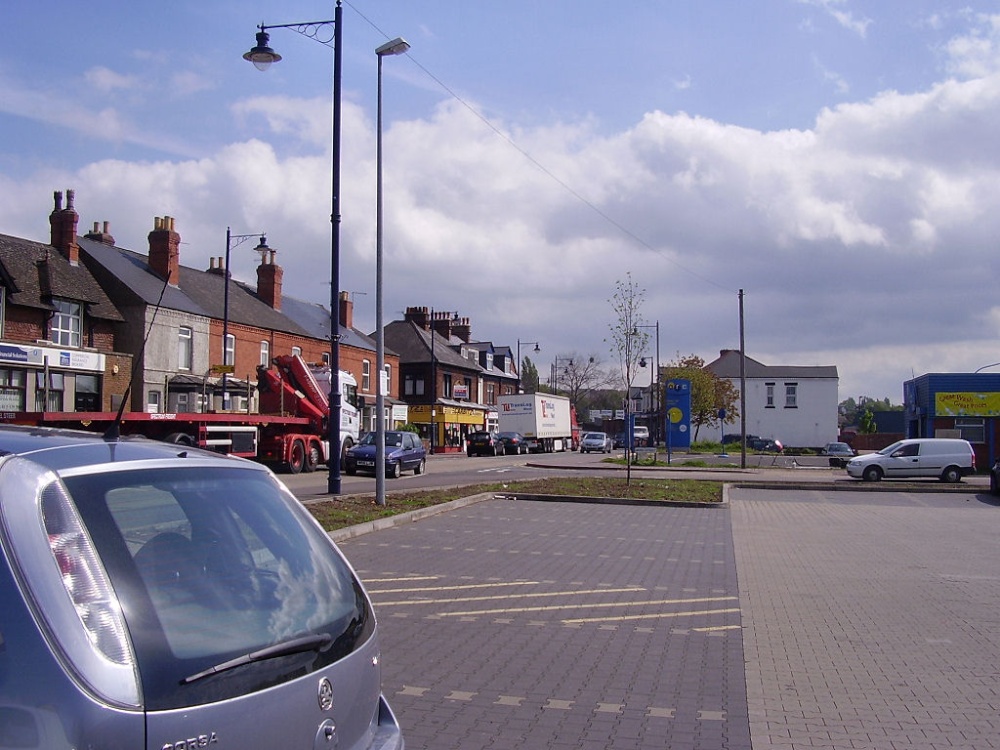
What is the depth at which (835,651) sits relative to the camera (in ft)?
25.3

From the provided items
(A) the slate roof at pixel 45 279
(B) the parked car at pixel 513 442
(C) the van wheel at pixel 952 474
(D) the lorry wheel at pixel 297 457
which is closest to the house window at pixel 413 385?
(B) the parked car at pixel 513 442

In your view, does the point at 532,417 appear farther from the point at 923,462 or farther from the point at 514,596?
the point at 514,596

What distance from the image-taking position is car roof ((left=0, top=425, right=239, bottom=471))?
2.62 meters

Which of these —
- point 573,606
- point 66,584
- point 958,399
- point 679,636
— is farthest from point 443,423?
point 66,584

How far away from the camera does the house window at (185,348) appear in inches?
1529

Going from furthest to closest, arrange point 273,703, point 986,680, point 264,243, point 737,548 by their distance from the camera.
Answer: point 264,243, point 737,548, point 986,680, point 273,703

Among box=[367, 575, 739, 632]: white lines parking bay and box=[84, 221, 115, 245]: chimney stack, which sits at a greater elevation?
box=[84, 221, 115, 245]: chimney stack

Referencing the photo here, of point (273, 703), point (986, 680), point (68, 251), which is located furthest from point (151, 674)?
point (68, 251)

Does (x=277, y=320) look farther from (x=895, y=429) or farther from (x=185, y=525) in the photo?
(x=895, y=429)

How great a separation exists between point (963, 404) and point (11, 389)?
39716mm

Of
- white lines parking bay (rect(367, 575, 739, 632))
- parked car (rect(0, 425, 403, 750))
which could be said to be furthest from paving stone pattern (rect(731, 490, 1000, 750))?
parked car (rect(0, 425, 403, 750))

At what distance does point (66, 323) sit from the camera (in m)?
34.4

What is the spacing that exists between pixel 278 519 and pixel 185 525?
40 centimetres

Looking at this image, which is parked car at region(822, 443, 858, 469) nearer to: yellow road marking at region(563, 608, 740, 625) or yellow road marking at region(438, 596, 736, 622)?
yellow road marking at region(438, 596, 736, 622)
